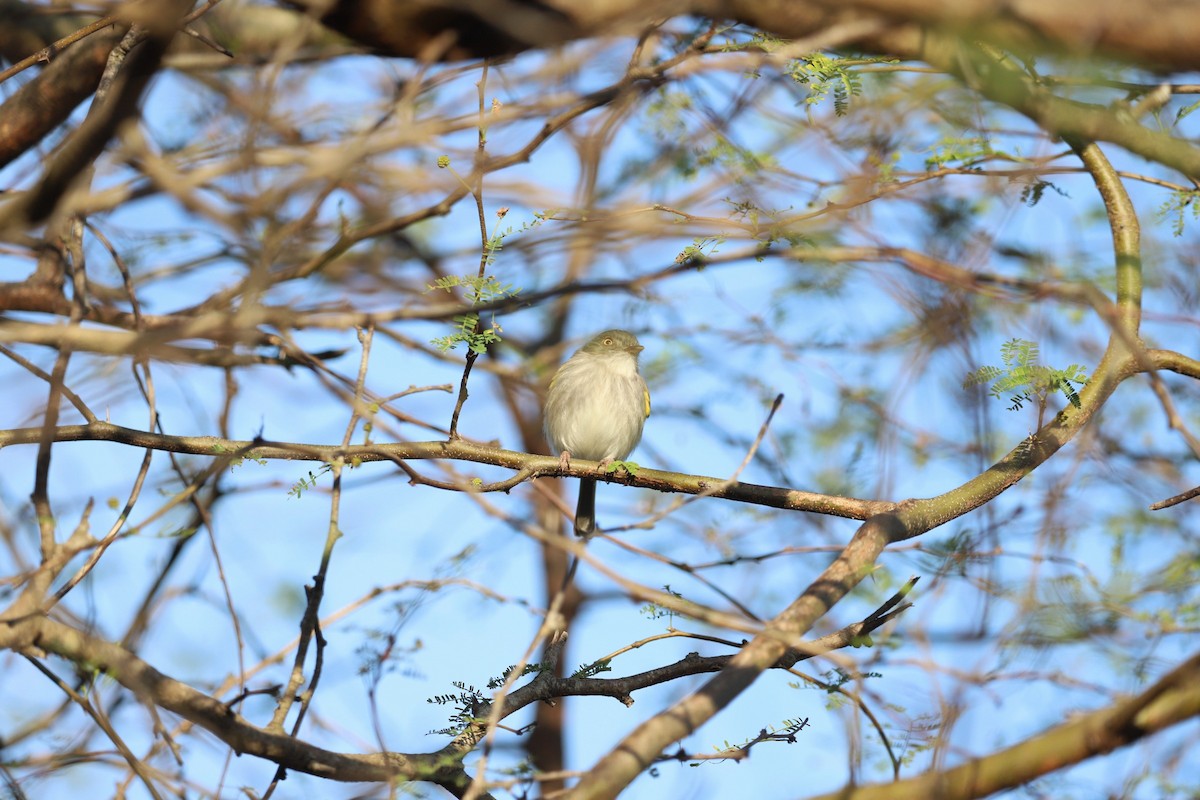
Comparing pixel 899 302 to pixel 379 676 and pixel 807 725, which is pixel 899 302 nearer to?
pixel 807 725

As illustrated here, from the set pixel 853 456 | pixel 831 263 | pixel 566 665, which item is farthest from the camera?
pixel 566 665

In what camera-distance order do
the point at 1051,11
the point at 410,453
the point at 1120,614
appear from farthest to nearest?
the point at 1120,614 → the point at 410,453 → the point at 1051,11

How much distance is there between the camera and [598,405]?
7.61 metres

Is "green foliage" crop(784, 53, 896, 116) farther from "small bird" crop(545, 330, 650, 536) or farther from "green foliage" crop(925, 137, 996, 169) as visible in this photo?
"small bird" crop(545, 330, 650, 536)

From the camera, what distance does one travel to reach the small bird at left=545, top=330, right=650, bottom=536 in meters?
7.61

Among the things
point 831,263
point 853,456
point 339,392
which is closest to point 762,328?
point 853,456

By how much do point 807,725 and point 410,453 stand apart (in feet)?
6.00

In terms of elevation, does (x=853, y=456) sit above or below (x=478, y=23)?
above

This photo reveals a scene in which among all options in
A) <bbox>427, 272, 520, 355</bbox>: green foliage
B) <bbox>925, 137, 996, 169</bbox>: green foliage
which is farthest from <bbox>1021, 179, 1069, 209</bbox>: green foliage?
<bbox>427, 272, 520, 355</bbox>: green foliage

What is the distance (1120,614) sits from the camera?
6.06 meters

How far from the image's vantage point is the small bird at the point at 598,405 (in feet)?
25.0

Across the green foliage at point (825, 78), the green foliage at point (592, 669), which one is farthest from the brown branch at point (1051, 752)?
the green foliage at point (825, 78)

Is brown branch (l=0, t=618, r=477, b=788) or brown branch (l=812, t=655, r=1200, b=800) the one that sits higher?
brown branch (l=0, t=618, r=477, b=788)

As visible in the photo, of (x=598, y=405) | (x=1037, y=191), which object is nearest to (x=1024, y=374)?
(x=1037, y=191)
